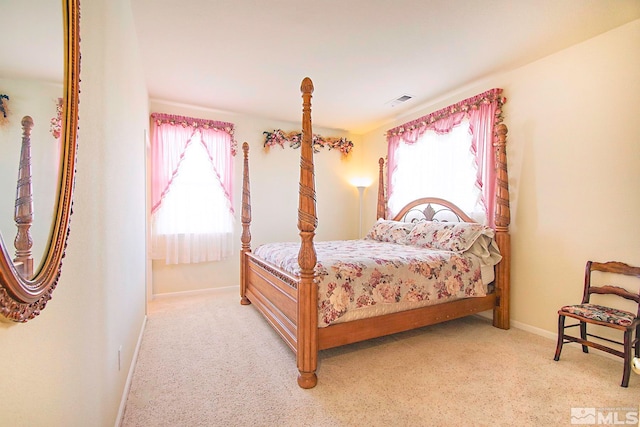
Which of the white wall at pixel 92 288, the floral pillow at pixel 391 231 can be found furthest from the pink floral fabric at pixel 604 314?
the white wall at pixel 92 288

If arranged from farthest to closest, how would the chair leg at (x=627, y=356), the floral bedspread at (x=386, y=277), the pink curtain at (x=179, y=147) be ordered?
the pink curtain at (x=179, y=147) → the floral bedspread at (x=386, y=277) → the chair leg at (x=627, y=356)

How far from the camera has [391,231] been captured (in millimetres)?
3934

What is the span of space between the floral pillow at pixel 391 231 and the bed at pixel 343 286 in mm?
30

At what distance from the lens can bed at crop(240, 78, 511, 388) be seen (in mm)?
2086

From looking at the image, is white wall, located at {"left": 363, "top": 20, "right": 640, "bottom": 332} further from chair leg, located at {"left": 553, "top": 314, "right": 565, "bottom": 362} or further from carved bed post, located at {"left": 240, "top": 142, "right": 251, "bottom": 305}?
carved bed post, located at {"left": 240, "top": 142, "right": 251, "bottom": 305}

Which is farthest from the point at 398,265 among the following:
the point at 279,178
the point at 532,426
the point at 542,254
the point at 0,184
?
the point at 279,178

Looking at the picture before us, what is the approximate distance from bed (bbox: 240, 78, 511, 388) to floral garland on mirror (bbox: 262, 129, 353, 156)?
1.14 metres

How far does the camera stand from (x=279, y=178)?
4.81 metres

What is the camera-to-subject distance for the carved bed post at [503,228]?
118 inches

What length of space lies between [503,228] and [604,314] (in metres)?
1.07

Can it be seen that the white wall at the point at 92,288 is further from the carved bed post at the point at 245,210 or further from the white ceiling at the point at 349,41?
the carved bed post at the point at 245,210

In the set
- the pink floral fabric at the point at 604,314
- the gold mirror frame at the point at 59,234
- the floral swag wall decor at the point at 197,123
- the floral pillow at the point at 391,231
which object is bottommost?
the pink floral fabric at the point at 604,314

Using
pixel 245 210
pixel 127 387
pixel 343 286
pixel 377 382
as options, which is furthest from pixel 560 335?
pixel 245 210

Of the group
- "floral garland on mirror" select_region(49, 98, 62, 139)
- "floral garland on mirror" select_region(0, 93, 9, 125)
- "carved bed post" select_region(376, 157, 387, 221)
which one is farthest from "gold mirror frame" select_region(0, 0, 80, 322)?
"carved bed post" select_region(376, 157, 387, 221)
